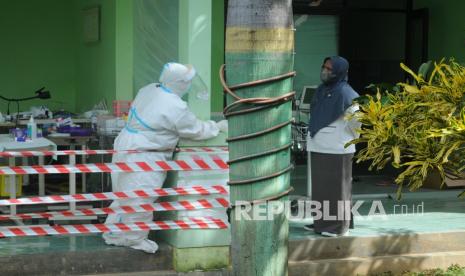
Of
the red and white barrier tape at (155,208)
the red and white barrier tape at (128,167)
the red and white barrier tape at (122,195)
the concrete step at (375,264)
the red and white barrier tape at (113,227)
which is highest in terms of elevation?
the red and white barrier tape at (128,167)

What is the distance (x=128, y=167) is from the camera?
5.81 metres

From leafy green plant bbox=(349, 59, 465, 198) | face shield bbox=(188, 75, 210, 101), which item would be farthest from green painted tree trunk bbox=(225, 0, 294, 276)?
face shield bbox=(188, 75, 210, 101)

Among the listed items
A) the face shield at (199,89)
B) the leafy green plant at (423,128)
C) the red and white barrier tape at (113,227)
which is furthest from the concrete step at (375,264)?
the leafy green plant at (423,128)

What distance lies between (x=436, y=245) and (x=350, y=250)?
3.05 feet

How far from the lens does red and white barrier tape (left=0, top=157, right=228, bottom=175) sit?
5.67 metres

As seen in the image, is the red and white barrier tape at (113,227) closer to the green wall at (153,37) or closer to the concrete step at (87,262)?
the concrete step at (87,262)

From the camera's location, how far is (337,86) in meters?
6.68

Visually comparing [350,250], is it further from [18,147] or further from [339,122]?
[18,147]

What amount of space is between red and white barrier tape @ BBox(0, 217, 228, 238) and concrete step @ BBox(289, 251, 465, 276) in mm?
896

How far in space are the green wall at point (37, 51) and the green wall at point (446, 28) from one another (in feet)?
18.4

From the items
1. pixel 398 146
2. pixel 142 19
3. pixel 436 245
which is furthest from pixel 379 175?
pixel 398 146

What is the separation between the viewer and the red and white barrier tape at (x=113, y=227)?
570 centimetres

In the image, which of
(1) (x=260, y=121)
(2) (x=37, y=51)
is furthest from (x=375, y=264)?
(2) (x=37, y=51)

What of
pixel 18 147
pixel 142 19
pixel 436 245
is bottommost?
pixel 436 245
